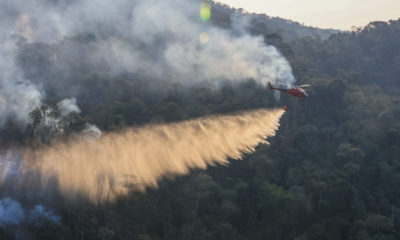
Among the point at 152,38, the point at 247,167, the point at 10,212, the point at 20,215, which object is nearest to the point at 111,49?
the point at 152,38

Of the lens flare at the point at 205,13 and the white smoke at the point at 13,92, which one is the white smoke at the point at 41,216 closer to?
the white smoke at the point at 13,92

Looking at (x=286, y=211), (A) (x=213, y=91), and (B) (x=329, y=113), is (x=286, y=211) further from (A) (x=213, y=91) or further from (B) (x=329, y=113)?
(B) (x=329, y=113)

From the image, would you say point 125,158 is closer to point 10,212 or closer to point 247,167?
point 10,212

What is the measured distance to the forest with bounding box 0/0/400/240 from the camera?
50.7 m

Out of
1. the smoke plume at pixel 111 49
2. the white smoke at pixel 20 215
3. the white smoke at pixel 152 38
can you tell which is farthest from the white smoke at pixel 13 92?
the white smoke at pixel 20 215

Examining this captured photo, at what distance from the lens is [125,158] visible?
45.8 m

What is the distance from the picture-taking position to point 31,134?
2082 inches

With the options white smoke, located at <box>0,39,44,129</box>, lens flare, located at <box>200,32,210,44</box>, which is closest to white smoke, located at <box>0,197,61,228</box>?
white smoke, located at <box>0,39,44,129</box>

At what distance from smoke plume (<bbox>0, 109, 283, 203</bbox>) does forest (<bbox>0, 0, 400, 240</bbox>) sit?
2.29 metres

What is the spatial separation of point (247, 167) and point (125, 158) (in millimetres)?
25375

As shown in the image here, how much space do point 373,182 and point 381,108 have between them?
23.4m

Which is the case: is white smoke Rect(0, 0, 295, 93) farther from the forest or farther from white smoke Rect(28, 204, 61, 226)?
white smoke Rect(28, 204, 61, 226)

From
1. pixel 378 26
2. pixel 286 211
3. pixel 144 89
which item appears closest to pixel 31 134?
pixel 144 89

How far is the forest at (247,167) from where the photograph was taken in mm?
50719
